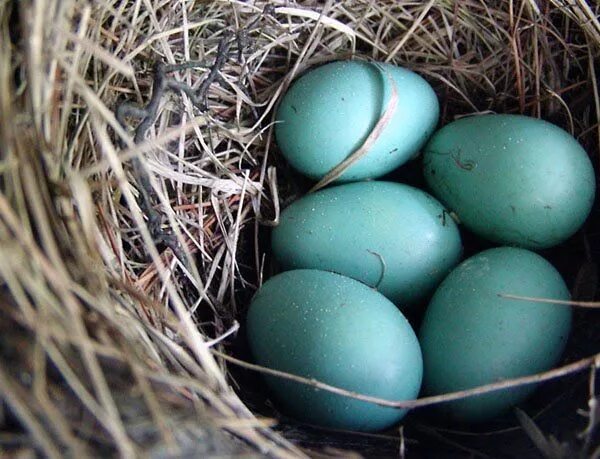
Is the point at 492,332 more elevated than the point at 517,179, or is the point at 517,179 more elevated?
the point at 517,179

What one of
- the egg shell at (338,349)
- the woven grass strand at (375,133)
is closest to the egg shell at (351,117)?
the woven grass strand at (375,133)

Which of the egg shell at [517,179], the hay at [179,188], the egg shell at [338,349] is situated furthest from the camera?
the egg shell at [517,179]

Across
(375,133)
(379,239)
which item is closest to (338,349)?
(379,239)

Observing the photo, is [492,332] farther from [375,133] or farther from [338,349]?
[375,133]

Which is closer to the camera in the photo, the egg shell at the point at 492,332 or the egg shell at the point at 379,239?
the egg shell at the point at 492,332

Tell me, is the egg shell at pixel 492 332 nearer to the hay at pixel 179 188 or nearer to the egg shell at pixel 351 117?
the hay at pixel 179 188

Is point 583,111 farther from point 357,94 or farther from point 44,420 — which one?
point 44,420

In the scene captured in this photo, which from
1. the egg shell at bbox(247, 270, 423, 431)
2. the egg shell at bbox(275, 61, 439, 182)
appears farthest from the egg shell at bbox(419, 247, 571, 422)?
the egg shell at bbox(275, 61, 439, 182)
